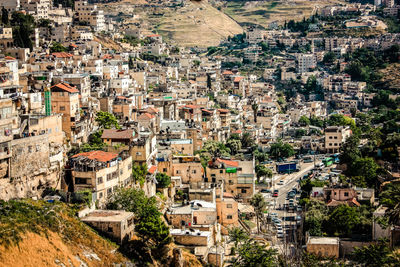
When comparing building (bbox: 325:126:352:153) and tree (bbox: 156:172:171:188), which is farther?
building (bbox: 325:126:352:153)

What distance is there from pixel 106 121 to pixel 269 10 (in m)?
123

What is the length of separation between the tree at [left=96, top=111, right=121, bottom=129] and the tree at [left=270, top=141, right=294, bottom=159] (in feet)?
77.3

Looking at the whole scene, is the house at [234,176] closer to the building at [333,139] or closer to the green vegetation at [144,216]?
the green vegetation at [144,216]

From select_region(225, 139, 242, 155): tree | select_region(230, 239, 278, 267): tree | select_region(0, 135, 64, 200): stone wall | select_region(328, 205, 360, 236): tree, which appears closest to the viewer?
select_region(0, 135, 64, 200): stone wall

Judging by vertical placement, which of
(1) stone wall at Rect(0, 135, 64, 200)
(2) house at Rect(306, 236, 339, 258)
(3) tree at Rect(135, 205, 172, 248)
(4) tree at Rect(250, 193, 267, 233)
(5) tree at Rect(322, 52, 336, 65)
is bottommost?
(2) house at Rect(306, 236, 339, 258)

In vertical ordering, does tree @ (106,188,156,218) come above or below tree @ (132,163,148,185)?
below

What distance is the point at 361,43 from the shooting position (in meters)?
110

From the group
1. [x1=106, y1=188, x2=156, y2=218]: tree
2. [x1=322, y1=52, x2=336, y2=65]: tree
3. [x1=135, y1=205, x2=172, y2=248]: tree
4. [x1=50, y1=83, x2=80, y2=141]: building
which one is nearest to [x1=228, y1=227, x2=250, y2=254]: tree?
[x1=135, y1=205, x2=172, y2=248]: tree

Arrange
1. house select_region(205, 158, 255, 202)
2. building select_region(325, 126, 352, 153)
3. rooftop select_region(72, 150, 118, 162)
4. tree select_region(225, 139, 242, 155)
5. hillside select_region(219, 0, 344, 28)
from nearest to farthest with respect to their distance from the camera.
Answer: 1. rooftop select_region(72, 150, 118, 162)
2. house select_region(205, 158, 255, 202)
3. tree select_region(225, 139, 242, 155)
4. building select_region(325, 126, 352, 153)
5. hillside select_region(219, 0, 344, 28)

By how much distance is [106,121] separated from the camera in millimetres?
40750

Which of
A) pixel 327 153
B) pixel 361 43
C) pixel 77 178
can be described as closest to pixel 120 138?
pixel 77 178

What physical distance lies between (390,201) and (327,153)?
2876 centimetres

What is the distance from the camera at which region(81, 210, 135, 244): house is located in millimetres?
27562

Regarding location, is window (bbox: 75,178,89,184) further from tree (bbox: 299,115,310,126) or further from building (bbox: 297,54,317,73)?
building (bbox: 297,54,317,73)
